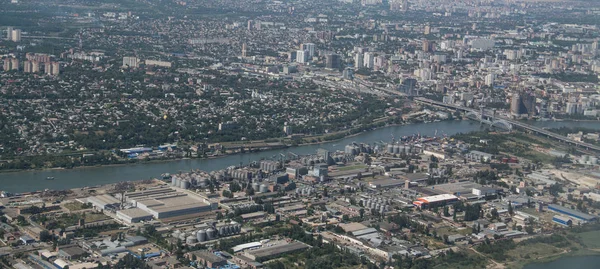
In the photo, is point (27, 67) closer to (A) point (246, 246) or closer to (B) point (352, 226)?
(B) point (352, 226)

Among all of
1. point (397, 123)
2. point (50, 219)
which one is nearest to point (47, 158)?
point (50, 219)

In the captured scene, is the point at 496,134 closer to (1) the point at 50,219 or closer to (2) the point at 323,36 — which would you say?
(1) the point at 50,219

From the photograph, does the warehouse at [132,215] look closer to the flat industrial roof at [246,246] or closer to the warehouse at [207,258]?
the warehouse at [207,258]

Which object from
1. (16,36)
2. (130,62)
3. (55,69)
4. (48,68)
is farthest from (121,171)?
(16,36)

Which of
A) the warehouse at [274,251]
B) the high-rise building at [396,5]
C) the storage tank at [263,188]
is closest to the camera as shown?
the warehouse at [274,251]

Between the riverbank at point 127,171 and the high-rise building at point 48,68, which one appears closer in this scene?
the riverbank at point 127,171

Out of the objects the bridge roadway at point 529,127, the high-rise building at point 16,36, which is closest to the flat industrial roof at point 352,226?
the bridge roadway at point 529,127
